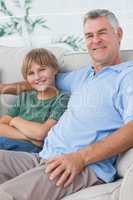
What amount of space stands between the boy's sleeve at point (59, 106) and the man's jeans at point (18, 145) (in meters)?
0.17

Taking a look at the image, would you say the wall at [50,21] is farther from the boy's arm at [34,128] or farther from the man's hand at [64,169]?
the man's hand at [64,169]

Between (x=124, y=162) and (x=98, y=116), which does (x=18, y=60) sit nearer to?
(x=98, y=116)

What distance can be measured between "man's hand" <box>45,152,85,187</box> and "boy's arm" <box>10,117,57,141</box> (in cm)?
38

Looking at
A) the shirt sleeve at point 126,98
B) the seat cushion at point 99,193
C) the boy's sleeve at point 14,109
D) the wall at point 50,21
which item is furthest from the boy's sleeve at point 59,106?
the wall at point 50,21

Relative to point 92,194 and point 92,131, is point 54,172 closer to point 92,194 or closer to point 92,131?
point 92,194

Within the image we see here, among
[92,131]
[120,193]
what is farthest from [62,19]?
[120,193]

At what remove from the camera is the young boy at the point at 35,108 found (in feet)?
5.93

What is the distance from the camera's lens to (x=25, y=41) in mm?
2684

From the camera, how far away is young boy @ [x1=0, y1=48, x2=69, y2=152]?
5.93 feet

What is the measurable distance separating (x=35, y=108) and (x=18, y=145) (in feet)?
0.70

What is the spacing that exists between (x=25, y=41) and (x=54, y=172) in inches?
58.9

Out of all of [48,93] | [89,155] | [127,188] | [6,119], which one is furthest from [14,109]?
[127,188]

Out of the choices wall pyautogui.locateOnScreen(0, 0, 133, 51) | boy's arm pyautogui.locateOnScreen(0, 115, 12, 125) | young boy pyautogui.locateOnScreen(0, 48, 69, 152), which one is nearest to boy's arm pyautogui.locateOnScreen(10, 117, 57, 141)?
young boy pyautogui.locateOnScreen(0, 48, 69, 152)

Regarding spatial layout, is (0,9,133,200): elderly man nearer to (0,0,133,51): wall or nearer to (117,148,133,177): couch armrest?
(117,148,133,177): couch armrest
